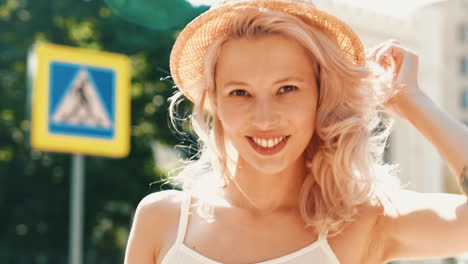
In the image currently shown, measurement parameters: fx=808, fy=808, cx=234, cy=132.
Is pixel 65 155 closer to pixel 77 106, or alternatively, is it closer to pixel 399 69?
pixel 77 106

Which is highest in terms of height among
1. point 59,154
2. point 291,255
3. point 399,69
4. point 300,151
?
point 59,154

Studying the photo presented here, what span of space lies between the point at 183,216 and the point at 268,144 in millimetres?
359

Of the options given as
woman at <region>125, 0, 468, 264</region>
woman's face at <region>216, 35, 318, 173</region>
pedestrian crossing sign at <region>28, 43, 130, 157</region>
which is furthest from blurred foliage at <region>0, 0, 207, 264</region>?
woman's face at <region>216, 35, 318, 173</region>

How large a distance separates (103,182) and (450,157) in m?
11.4

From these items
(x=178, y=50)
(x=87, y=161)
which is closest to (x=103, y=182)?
(x=87, y=161)

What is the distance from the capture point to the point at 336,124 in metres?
2.24

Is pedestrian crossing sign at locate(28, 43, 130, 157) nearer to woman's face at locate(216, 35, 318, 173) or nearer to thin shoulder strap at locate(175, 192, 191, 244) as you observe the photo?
thin shoulder strap at locate(175, 192, 191, 244)

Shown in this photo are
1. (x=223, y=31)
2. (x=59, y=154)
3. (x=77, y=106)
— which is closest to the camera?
(x=223, y=31)

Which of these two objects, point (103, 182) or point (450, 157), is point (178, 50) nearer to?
point (450, 157)

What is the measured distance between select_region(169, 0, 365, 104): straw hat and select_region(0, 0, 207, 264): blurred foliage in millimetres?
10682

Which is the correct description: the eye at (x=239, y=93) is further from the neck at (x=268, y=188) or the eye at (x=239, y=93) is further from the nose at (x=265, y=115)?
the neck at (x=268, y=188)

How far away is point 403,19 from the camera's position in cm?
1861

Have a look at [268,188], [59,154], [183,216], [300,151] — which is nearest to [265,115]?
[300,151]

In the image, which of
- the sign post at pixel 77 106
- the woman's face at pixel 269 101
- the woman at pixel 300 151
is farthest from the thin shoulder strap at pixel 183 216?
the sign post at pixel 77 106
